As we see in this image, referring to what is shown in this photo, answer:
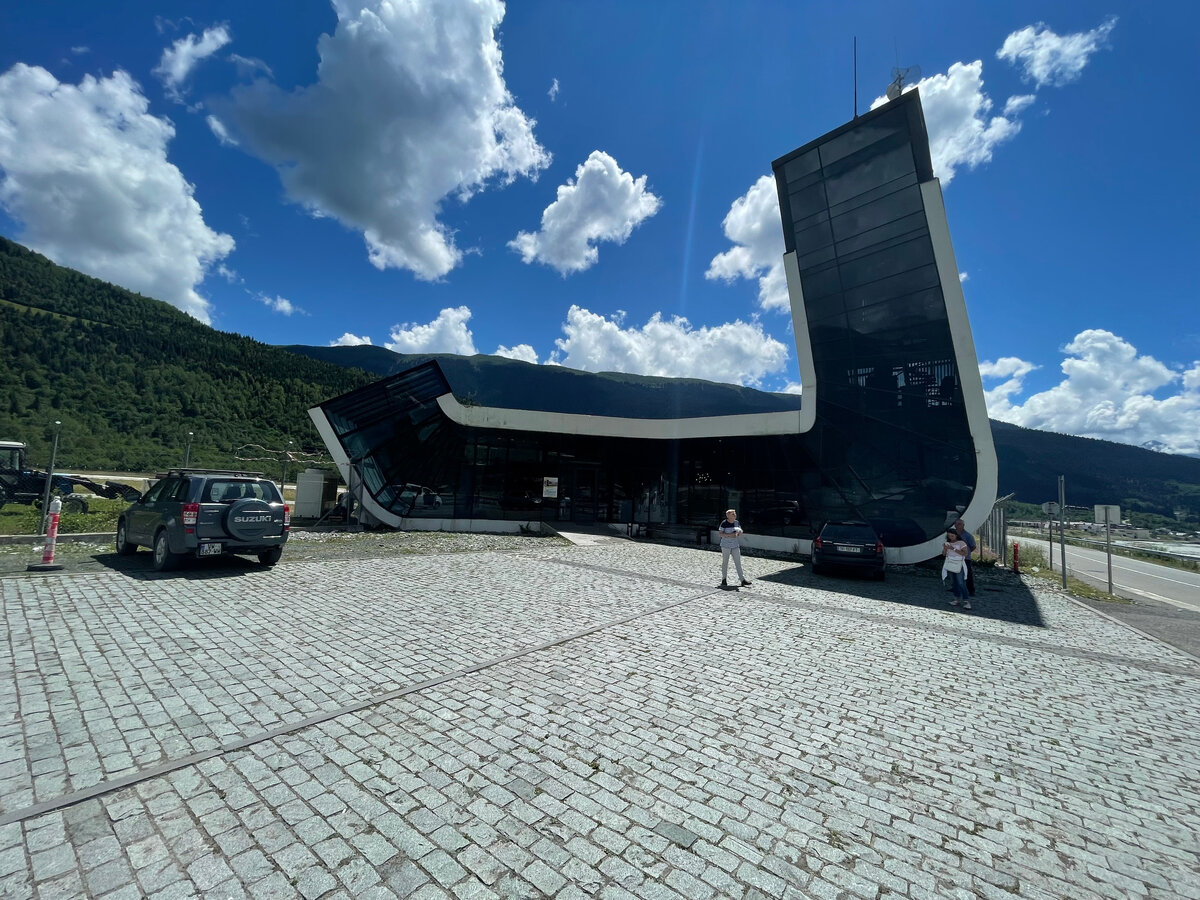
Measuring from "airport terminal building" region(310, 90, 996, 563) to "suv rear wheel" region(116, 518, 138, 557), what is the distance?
8962 millimetres

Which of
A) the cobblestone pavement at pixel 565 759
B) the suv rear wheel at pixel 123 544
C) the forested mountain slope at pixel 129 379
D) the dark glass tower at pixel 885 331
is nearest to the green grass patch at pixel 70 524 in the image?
the suv rear wheel at pixel 123 544

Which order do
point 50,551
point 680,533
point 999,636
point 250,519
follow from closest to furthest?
point 999,636
point 50,551
point 250,519
point 680,533

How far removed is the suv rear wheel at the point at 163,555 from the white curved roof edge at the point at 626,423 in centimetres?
1134

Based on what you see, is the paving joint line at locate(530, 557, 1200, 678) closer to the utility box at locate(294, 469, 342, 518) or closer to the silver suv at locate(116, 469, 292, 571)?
the silver suv at locate(116, 469, 292, 571)

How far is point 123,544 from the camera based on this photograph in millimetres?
10547

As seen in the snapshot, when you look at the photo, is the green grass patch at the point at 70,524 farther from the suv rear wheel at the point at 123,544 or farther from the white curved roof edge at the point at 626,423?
the white curved roof edge at the point at 626,423

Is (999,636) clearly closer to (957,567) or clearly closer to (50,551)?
→ (957,567)

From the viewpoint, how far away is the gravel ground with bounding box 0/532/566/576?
31.0 feet

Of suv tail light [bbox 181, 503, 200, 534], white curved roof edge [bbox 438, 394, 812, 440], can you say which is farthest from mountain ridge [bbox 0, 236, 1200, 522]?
suv tail light [bbox 181, 503, 200, 534]

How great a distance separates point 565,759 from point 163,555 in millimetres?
9554

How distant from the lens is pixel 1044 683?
220 inches

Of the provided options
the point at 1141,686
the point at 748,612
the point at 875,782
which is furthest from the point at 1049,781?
the point at 748,612

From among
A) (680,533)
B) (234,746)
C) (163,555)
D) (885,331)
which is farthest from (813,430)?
(163,555)

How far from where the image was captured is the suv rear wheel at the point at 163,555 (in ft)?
29.1
